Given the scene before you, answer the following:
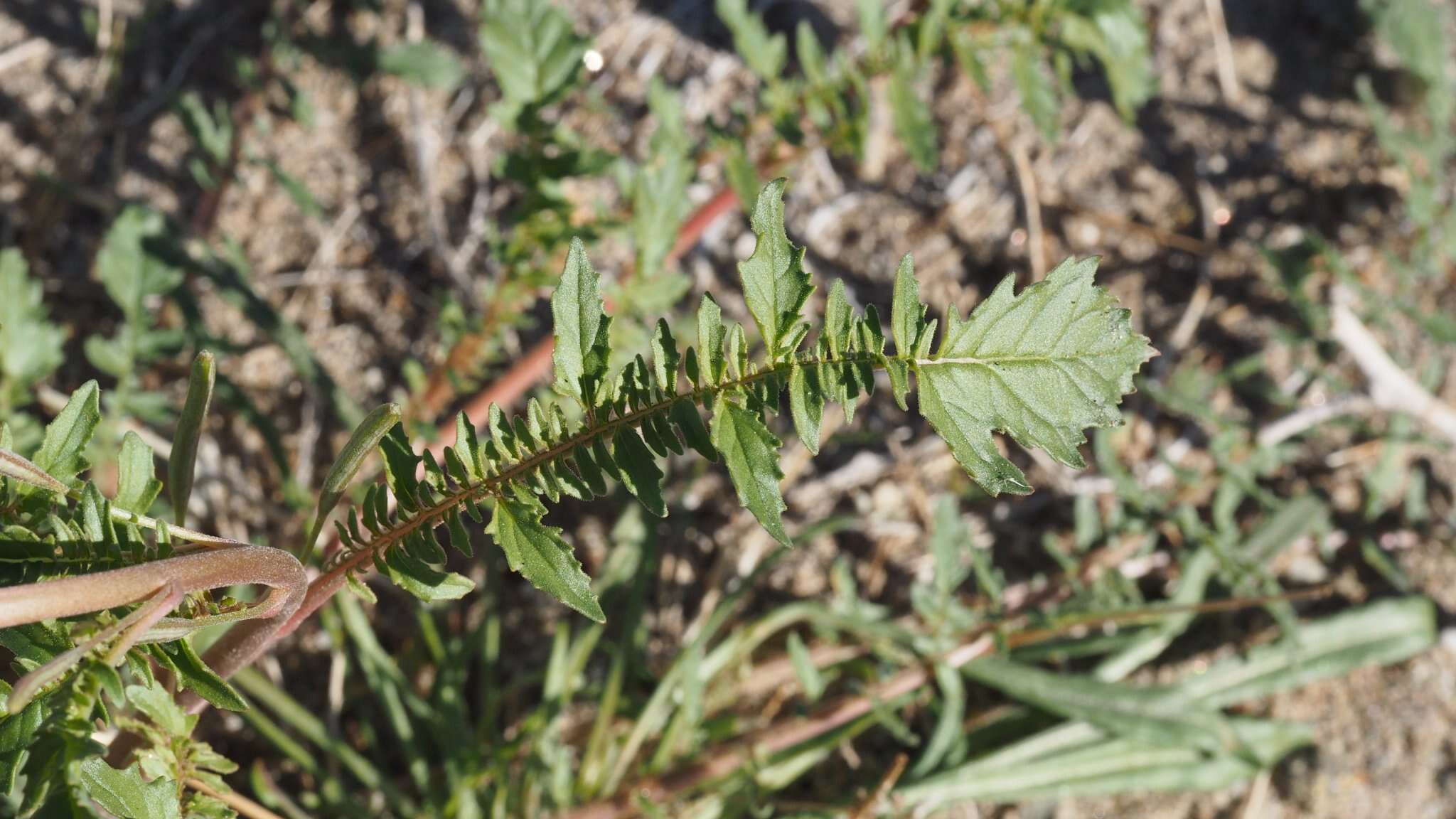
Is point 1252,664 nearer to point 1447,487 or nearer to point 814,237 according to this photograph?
point 1447,487

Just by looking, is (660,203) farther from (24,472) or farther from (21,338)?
(24,472)

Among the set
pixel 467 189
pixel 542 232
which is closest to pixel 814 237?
pixel 467 189

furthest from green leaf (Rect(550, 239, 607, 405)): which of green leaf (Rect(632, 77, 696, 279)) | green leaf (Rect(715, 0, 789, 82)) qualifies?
green leaf (Rect(715, 0, 789, 82))

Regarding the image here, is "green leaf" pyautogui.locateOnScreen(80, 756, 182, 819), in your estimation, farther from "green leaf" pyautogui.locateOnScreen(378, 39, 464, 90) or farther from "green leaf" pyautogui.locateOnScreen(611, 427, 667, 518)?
"green leaf" pyautogui.locateOnScreen(378, 39, 464, 90)

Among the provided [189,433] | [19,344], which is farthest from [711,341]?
[19,344]

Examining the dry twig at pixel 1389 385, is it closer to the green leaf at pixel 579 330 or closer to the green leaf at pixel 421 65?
the green leaf at pixel 421 65

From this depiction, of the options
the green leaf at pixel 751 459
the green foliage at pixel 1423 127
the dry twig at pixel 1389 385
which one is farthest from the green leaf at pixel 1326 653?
the green leaf at pixel 751 459

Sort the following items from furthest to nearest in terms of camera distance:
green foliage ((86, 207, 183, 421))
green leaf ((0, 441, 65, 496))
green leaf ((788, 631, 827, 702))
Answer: green leaf ((788, 631, 827, 702))
green foliage ((86, 207, 183, 421))
green leaf ((0, 441, 65, 496))

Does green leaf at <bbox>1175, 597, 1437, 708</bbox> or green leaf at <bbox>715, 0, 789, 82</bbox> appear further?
green leaf at <bbox>1175, 597, 1437, 708</bbox>
